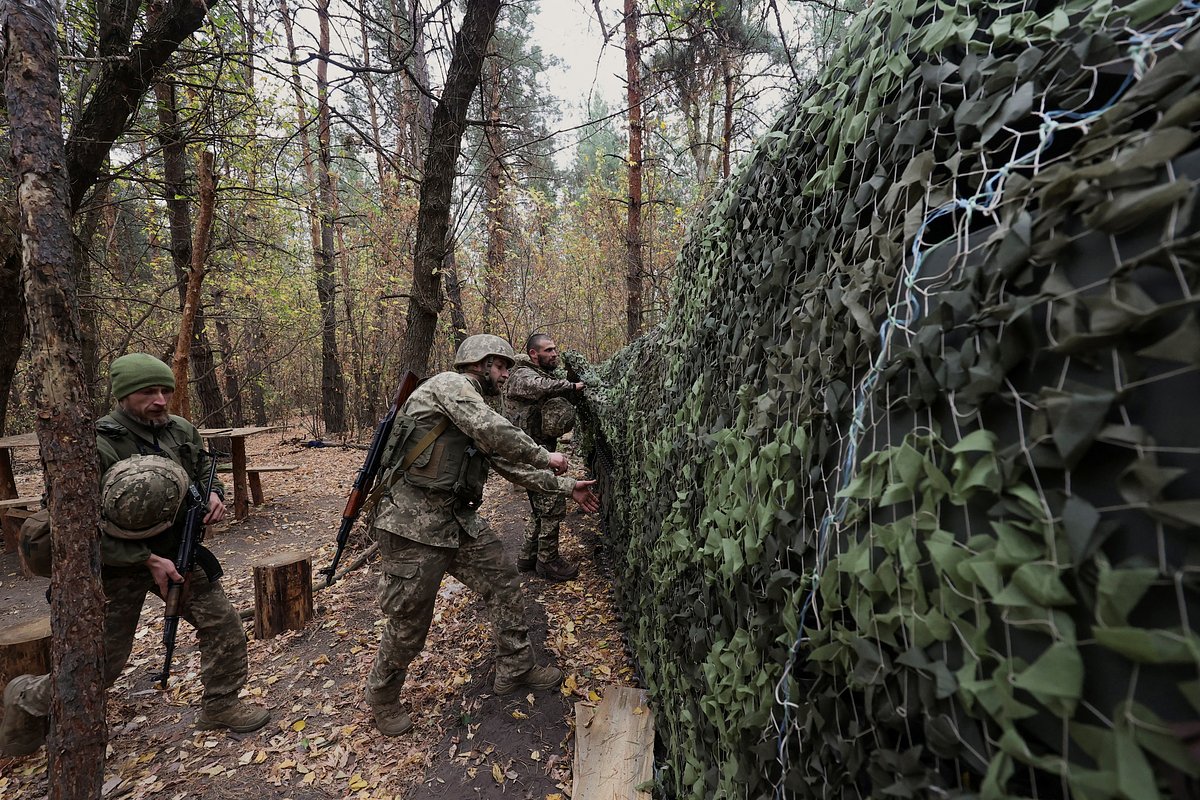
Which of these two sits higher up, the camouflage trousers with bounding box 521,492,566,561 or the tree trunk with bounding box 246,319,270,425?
the tree trunk with bounding box 246,319,270,425

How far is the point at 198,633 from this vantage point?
3.34 meters

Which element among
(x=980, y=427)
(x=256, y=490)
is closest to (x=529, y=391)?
(x=980, y=427)

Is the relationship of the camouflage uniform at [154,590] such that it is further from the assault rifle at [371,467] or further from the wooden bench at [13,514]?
the wooden bench at [13,514]

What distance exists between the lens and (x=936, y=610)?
0.67 meters

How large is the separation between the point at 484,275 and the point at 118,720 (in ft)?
31.3

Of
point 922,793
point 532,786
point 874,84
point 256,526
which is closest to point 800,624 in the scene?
point 922,793

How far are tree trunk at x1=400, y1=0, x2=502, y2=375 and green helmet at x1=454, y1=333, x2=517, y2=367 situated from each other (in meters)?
2.18

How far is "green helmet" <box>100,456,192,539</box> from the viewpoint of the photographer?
270 centimetres

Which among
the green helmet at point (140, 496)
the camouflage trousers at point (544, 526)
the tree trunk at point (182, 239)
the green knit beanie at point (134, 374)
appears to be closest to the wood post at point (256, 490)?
the tree trunk at point (182, 239)

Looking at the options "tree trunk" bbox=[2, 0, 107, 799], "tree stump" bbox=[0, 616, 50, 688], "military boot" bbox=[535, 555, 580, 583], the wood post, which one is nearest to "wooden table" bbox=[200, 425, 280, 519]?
the wood post

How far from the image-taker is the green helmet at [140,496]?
2697mm

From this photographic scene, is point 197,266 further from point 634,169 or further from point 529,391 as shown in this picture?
point 634,169

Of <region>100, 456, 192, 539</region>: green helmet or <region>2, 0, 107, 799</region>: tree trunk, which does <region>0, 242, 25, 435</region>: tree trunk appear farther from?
<region>2, 0, 107, 799</region>: tree trunk

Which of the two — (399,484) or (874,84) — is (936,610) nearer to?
(874,84)
